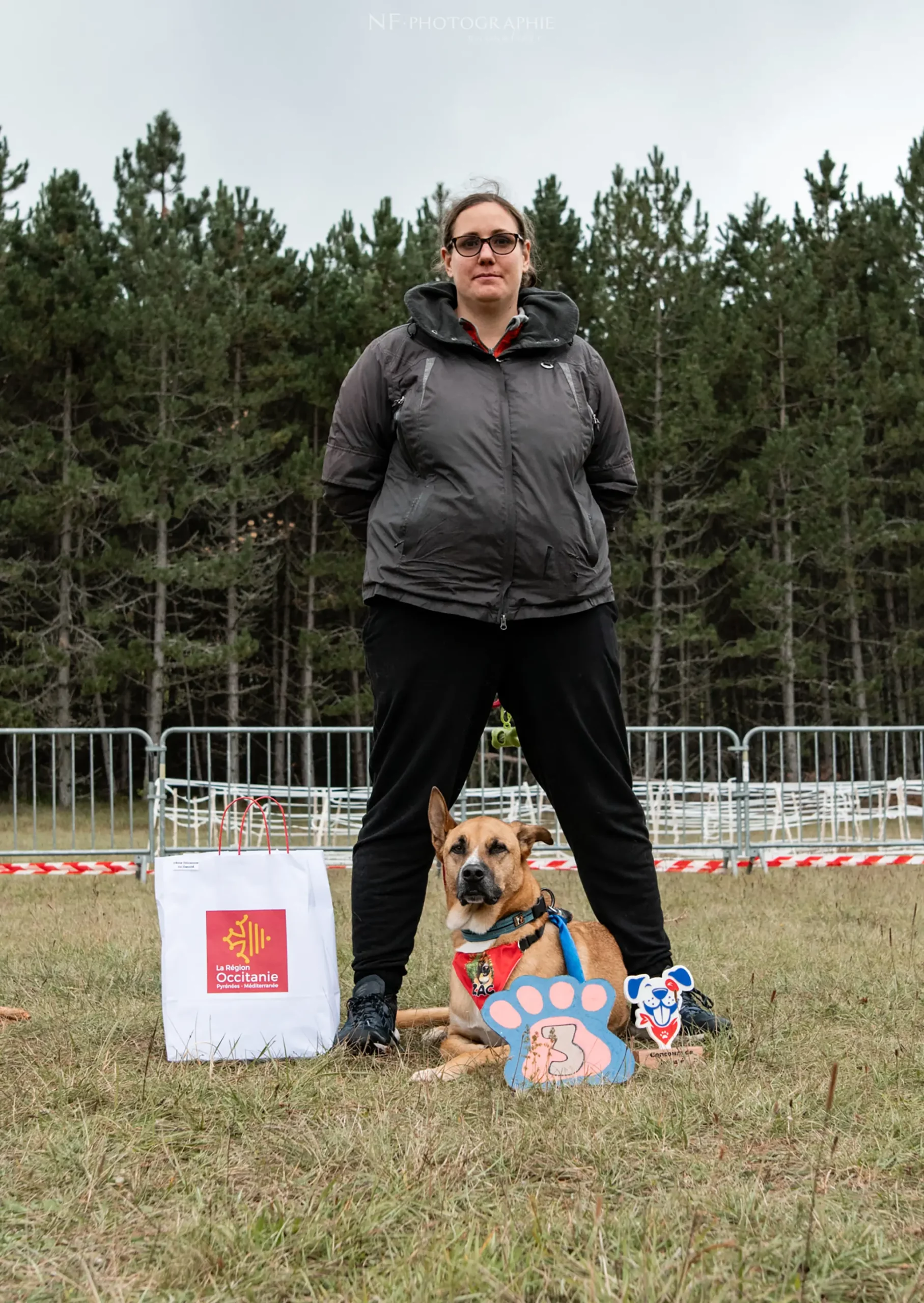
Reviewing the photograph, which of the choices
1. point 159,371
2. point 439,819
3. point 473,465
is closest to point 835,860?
point 439,819

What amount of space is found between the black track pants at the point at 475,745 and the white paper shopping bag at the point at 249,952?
14cm

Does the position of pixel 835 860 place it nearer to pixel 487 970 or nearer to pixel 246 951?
pixel 487 970

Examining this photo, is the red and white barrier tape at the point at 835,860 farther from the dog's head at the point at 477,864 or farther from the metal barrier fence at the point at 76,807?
the dog's head at the point at 477,864

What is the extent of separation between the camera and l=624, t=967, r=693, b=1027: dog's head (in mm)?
2795

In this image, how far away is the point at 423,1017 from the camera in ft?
10.6

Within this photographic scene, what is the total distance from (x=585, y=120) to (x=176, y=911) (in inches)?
257

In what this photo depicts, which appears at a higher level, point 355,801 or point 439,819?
point 439,819

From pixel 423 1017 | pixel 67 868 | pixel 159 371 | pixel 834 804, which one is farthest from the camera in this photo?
pixel 159 371

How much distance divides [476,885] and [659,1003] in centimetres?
52

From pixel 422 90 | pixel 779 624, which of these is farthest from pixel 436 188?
pixel 422 90

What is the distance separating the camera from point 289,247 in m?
24.0

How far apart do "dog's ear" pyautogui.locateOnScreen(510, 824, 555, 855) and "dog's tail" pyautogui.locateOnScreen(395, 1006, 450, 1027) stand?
1.71ft

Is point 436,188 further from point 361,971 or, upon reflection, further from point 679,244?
point 361,971

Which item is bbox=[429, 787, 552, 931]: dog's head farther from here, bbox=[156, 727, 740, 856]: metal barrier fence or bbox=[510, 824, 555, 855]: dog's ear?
bbox=[156, 727, 740, 856]: metal barrier fence
